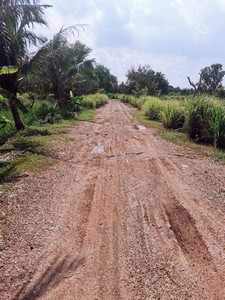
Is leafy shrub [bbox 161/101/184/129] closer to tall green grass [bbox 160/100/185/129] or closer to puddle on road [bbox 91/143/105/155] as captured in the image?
tall green grass [bbox 160/100/185/129]

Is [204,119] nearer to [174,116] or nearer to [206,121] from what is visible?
[206,121]

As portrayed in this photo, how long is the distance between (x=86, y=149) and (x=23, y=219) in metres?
4.59

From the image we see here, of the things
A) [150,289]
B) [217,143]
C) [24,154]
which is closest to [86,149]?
[24,154]

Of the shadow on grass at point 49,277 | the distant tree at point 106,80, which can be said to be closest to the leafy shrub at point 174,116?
the shadow on grass at point 49,277

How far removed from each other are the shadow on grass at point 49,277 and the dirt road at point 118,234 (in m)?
0.01

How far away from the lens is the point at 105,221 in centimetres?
432

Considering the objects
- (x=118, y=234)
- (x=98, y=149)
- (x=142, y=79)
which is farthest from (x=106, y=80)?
(x=118, y=234)

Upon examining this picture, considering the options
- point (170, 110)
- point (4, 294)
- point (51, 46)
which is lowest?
point (4, 294)

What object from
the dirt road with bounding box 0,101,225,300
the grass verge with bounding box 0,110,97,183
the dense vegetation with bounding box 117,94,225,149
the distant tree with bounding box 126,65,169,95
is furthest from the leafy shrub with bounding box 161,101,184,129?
the distant tree with bounding box 126,65,169,95

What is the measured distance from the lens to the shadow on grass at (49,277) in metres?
2.90

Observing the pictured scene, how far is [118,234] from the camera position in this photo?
155 inches

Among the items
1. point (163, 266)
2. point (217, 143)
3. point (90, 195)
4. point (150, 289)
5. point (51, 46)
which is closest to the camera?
point (150, 289)

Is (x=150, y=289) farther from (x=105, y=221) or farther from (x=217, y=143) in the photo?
(x=217, y=143)

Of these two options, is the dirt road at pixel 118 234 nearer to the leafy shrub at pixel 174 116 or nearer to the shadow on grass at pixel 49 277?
the shadow on grass at pixel 49 277
